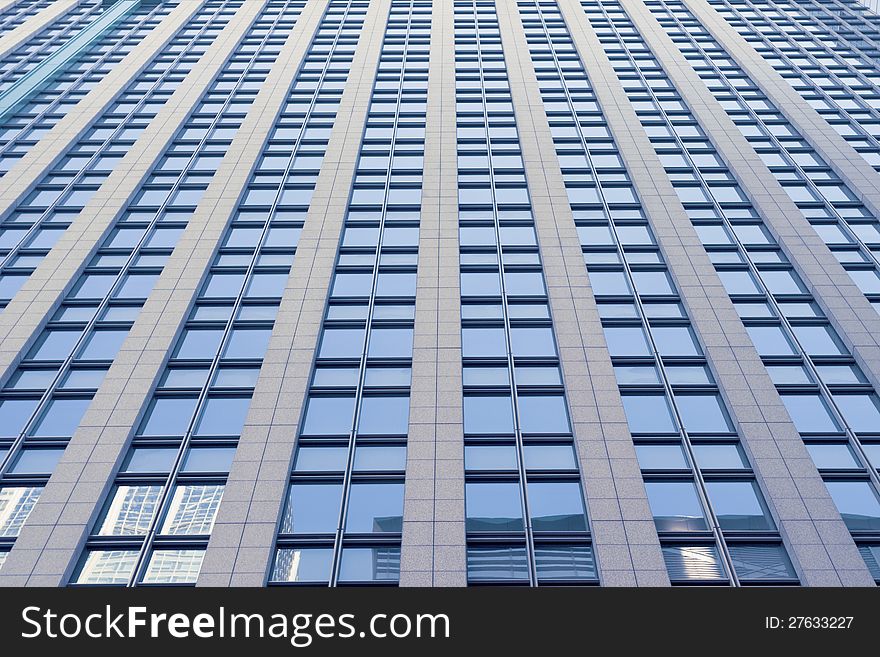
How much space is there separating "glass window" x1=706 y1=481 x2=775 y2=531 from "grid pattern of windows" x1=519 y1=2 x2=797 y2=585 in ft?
0.08

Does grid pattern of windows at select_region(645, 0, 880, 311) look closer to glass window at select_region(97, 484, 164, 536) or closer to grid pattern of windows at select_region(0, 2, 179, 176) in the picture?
glass window at select_region(97, 484, 164, 536)

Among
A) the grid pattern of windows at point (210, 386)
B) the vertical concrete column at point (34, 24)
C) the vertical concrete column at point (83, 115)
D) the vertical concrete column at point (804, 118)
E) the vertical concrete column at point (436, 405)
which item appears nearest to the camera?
the vertical concrete column at point (436, 405)

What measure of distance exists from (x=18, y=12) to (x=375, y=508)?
54.1 metres

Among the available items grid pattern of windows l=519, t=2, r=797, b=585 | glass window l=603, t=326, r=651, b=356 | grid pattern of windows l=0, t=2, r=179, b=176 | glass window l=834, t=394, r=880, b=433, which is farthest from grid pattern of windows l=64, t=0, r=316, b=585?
glass window l=834, t=394, r=880, b=433

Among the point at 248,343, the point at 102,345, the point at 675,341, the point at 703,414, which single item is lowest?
the point at 703,414

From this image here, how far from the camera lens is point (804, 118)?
38.1 m

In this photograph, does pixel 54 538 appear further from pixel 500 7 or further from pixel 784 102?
pixel 500 7

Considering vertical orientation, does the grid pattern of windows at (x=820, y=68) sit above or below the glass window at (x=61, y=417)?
above

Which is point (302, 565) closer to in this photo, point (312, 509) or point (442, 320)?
point (312, 509)

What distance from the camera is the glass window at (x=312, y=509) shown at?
64.6 ft

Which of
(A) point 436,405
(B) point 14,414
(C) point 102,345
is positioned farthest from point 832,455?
(B) point 14,414

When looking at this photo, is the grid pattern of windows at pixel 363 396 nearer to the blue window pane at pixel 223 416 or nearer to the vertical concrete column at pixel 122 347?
the blue window pane at pixel 223 416

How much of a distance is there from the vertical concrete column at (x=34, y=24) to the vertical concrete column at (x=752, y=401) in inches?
1531

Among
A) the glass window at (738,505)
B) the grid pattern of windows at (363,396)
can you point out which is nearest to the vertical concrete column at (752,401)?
the glass window at (738,505)
